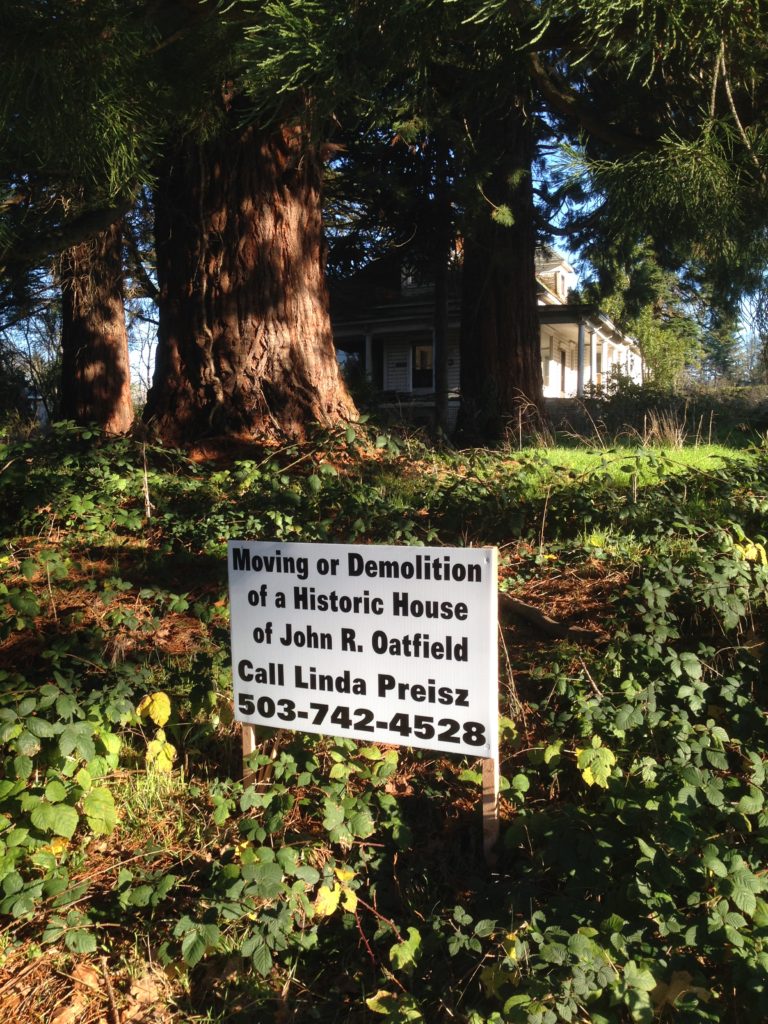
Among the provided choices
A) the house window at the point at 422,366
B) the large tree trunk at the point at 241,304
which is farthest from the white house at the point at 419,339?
the large tree trunk at the point at 241,304

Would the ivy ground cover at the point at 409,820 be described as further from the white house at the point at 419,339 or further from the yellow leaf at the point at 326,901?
the white house at the point at 419,339

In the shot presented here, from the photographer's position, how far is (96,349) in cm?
1273

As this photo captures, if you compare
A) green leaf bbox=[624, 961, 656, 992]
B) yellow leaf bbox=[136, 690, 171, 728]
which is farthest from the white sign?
green leaf bbox=[624, 961, 656, 992]

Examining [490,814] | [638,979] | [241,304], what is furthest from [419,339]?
[638,979]

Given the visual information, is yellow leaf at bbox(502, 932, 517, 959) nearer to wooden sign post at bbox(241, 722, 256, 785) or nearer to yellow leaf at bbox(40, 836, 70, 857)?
wooden sign post at bbox(241, 722, 256, 785)

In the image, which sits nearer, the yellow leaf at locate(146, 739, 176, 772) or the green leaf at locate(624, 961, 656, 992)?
→ the green leaf at locate(624, 961, 656, 992)

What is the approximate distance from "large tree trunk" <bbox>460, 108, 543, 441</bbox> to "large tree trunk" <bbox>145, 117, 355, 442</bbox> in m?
5.26

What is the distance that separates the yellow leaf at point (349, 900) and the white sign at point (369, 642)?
49 cm

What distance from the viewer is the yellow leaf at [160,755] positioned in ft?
11.0

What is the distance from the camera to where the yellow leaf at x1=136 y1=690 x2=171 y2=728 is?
11.2 ft

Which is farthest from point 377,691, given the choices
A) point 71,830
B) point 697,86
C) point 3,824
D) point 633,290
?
point 633,290

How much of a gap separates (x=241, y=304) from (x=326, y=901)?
5243 millimetres

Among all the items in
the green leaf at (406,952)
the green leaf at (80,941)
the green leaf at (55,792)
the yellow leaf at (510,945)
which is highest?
the green leaf at (55,792)

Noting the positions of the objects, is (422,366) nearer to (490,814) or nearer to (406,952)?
(490,814)
